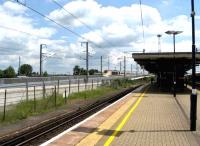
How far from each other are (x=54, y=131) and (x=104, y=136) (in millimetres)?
3683

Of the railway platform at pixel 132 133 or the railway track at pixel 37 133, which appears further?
the railway track at pixel 37 133

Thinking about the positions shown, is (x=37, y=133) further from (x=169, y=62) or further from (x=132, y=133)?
(x=169, y=62)

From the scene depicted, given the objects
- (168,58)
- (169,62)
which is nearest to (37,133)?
(168,58)

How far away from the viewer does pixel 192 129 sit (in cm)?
1373

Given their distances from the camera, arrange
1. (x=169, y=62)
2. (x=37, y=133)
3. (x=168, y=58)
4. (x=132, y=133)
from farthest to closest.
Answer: (x=169, y=62), (x=168, y=58), (x=37, y=133), (x=132, y=133)

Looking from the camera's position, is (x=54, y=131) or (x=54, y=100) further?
(x=54, y=100)

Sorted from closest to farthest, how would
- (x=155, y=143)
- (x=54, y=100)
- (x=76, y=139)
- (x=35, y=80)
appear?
(x=155, y=143) < (x=76, y=139) < (x=54, y=100) < (x=35, y=80)

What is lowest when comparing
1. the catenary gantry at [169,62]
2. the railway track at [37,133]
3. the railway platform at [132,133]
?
the railway track at [37,133]

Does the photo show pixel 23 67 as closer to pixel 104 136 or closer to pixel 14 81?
pixel 14 81

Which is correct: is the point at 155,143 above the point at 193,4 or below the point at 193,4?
below

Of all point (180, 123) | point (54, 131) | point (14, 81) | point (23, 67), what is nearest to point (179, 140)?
point (180, 123)

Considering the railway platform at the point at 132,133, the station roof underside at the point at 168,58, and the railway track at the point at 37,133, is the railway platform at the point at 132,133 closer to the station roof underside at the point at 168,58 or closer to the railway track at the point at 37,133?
the railway track at the point at 37,133

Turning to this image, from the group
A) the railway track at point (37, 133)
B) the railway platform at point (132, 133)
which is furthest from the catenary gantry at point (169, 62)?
the railway platform at point (132, 133)

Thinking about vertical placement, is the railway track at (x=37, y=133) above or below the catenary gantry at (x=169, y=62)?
below
